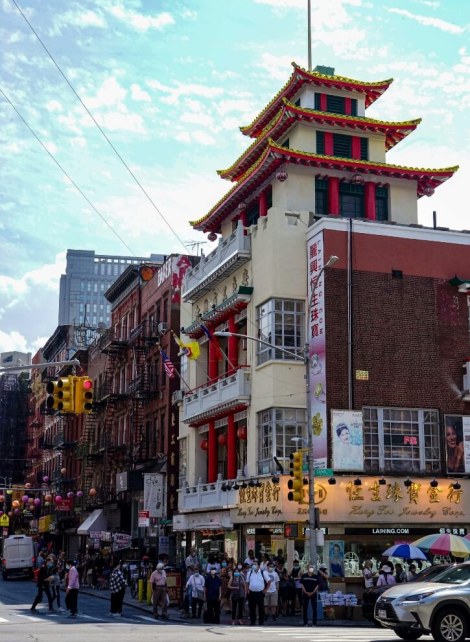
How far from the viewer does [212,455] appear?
4591cm

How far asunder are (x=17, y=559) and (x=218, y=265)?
2916 centimetres

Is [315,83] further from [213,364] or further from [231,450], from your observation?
[231,450]

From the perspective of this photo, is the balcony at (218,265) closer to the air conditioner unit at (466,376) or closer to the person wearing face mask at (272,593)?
the air conditioner unit at (466,376)

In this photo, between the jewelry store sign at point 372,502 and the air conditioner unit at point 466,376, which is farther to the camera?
the air conditioner unit at point 466,376

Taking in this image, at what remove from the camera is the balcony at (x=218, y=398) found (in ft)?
133


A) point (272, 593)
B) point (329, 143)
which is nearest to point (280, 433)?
point (272, 593)

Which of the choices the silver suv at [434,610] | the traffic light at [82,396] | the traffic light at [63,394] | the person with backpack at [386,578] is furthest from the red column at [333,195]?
the silver suv at [434,610]

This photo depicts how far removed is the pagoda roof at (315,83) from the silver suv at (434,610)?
3045 cm

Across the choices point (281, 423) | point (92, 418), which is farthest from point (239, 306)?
A: point (92, 418)

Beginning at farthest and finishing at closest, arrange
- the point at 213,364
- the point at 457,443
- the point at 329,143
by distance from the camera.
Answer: the point at 213,364 → the point at 329,143 → the point at 457,443

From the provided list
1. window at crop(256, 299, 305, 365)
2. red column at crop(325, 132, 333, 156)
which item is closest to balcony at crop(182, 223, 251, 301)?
window at crop(256, 299, 305, 365)

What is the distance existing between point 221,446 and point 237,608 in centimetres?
1822

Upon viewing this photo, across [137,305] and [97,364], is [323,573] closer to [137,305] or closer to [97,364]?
[137,305]

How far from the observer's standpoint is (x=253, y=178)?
4475 cm
